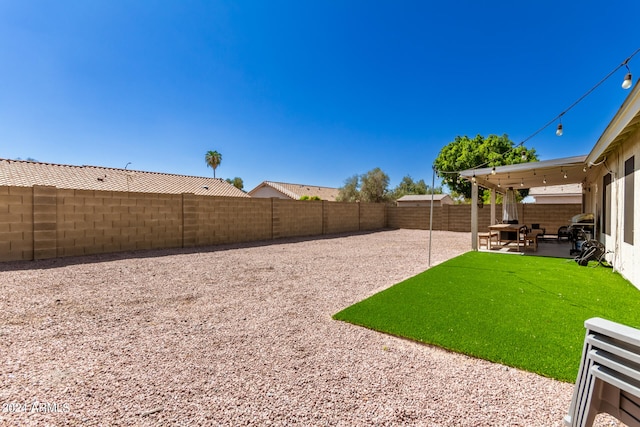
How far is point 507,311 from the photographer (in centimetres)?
374

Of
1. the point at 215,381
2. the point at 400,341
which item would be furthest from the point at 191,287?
the point at 400,341

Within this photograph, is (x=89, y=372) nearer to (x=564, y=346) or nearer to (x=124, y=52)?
(x=564, y=346)

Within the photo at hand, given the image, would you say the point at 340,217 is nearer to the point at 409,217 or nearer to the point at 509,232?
the point at 409,217

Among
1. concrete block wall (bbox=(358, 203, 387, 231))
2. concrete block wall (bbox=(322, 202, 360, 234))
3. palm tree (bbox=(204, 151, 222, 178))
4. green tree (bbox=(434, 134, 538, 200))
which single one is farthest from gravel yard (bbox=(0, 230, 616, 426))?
palm tree (bbox=(204, 151, 222, 178))

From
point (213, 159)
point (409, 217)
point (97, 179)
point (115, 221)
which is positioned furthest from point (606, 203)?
point (213, 159)

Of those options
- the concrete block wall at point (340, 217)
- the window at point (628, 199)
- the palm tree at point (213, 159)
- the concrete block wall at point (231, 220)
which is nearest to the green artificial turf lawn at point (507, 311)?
the window at point (628, 199)

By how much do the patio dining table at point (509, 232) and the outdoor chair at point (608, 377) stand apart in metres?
9.42

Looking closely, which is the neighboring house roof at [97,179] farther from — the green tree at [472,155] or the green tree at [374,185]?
the green tree at [472,155]

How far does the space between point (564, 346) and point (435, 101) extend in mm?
15302

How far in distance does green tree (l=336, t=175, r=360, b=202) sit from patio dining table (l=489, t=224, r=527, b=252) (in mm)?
19642

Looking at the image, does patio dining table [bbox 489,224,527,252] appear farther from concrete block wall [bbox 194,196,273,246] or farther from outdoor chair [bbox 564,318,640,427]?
outdoor chair [bbox 564,318,640,427]

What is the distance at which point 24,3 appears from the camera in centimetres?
692

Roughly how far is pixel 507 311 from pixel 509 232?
8.05m

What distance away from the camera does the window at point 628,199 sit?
202 inches
